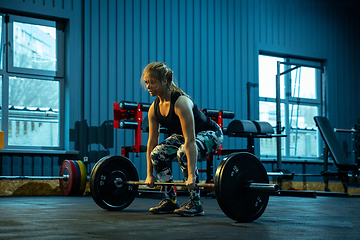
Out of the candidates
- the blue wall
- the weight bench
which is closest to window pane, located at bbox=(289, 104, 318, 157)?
the blue wall

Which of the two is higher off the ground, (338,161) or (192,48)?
(192,48)

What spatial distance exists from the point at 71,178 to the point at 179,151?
2.36 m

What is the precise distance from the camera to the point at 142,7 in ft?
17.5

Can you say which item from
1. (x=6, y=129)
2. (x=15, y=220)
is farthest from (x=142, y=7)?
(x=15, y=220)

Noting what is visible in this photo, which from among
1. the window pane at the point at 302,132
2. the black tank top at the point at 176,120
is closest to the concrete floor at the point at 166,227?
the black tank top at the point at 176,120

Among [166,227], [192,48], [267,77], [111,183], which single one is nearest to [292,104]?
[267,77]

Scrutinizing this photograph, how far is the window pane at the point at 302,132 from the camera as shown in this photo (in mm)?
6348

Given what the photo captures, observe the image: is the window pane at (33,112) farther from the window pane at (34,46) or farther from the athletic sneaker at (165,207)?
the athletic sneaker at (165,207)

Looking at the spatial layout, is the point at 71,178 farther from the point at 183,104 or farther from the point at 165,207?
the point at 183,104

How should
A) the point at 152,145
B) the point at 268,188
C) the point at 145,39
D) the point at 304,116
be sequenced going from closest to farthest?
the point at 268,188 < the point at 152,145 < the point at 145,39 < the point at 304,116

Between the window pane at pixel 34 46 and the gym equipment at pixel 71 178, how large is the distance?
124 centimetres

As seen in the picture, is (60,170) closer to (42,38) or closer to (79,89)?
(79,89)

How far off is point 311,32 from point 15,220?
227 inches

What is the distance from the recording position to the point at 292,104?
638 centimetres
